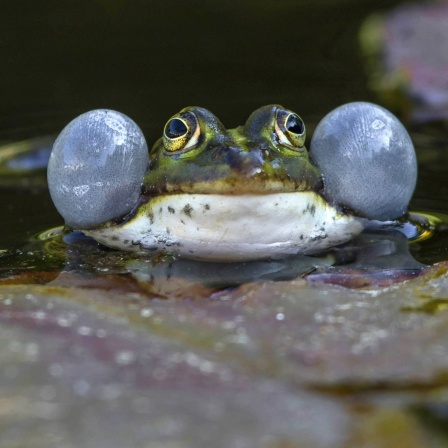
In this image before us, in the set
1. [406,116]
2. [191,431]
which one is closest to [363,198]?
[191,431]

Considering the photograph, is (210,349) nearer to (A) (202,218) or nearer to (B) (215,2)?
(A) (202,218)

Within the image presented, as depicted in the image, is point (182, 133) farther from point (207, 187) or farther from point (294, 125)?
point (294, 125)

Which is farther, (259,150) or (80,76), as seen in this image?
(80,76)

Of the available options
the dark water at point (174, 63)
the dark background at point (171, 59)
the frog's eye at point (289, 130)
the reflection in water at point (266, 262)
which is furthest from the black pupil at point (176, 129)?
the dark background at point (171, 59)

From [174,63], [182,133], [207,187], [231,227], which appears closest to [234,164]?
[207,187]

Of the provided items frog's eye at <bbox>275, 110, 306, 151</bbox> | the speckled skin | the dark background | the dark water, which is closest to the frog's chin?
the speckled skin

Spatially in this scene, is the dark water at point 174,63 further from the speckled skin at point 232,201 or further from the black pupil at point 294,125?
the black pupil at point 294,125

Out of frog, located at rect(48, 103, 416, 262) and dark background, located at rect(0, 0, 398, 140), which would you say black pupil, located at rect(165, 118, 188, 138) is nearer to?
frog, located at rect(48, 103, 416, 262)
